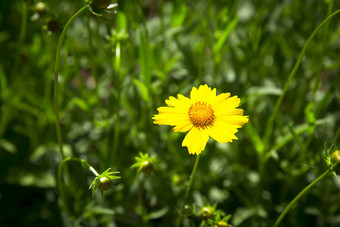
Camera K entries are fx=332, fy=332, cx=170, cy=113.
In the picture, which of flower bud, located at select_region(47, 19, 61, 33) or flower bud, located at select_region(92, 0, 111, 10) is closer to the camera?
flower bud, located at select_region(92, 0, 111, 10)

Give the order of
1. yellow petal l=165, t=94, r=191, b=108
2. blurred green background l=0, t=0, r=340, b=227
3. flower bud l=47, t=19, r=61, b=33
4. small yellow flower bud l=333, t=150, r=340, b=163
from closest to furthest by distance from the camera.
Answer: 1. small yellow flower bud l=333, t=150, r=340, b=163
2. yellow petal l=165, t=94, r=191, b=108
3. flower bud l=47, t=19, r=61, b=33
4. blurred green background l=0, t=0, r=340, b=227

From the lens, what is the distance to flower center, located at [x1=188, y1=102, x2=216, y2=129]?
586 millimetres

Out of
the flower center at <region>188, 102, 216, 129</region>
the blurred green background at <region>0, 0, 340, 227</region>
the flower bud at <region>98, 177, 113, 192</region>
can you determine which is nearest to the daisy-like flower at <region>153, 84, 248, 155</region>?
the flower center at <region>188, 102, 216, 129</region>

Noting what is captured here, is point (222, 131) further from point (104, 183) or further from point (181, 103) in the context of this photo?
point (104, 183)

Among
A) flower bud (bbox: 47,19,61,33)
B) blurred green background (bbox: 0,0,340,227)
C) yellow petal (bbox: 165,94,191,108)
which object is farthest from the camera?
blurred green background (bbox: 0,0,340,227)

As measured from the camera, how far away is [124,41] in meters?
0.82

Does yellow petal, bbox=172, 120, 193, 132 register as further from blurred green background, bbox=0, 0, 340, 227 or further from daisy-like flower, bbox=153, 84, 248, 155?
blurred green background, bbox=0, 0, 340, 227

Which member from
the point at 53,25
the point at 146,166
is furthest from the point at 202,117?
the point at 53,25

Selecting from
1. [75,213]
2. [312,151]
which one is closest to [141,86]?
[75,213]

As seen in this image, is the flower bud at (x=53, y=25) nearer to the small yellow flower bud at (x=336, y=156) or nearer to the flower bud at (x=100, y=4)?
the flower bud at (x=100, y=4)

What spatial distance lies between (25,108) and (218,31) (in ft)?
2.32

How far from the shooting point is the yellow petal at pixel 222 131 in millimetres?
537

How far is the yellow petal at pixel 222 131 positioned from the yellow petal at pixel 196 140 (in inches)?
0.5

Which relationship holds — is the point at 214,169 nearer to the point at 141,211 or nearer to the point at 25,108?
the point at 141,211
